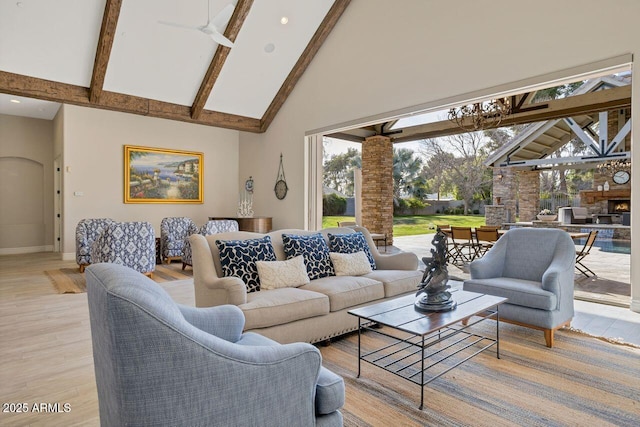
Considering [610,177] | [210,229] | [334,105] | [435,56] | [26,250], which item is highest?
[435,56]

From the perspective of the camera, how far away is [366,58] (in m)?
5.89

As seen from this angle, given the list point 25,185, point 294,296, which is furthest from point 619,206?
point 25,185

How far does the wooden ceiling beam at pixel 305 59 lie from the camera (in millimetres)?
6246

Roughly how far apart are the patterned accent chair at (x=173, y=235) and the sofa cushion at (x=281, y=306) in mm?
4796

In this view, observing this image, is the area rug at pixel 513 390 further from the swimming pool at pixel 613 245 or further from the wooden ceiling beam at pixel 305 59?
the swimming pool at pixel 613 245

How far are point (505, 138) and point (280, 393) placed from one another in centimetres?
1305

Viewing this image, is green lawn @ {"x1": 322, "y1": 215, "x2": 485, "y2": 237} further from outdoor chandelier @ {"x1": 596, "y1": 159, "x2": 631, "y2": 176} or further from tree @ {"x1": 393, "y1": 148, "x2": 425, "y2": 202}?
outdoor chandelier @ {"x1": 596, "y1": 159, "x2": 631, "y2": 176}

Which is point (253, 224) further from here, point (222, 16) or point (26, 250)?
point (26, 250)

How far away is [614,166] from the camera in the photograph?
35.6 feet

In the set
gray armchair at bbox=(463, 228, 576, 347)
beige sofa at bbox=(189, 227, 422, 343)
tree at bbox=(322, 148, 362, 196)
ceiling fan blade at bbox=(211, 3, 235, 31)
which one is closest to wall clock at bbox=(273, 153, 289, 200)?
ceiling fan blade at bbox=(211, 3, 235, 31)

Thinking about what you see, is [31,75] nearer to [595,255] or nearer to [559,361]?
[559,361]

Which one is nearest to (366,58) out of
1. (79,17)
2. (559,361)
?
(79,17)

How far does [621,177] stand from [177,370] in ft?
44.9

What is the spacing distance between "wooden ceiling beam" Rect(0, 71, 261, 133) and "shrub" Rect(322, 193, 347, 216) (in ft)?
14.6
